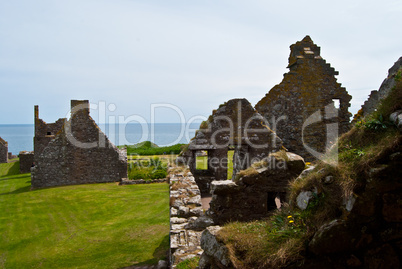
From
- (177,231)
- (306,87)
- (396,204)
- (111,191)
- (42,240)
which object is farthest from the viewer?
(111,191)

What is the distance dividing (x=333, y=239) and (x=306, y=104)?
9.77 metres

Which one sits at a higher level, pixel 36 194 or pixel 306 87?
pixel 306 87

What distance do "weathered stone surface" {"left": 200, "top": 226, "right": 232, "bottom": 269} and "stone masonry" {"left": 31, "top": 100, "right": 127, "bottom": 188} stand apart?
17.1 m

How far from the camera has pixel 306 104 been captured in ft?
39.5

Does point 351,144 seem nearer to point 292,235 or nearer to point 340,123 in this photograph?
point 292,235

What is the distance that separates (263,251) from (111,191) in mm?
15231

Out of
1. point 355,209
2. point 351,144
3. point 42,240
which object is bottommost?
point 42,240

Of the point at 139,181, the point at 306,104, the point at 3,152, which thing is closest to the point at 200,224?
the point at 306,104

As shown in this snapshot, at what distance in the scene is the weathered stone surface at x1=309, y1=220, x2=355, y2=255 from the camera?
295cm

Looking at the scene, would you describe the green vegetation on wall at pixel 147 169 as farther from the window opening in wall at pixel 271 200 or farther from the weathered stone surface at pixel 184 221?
the window opening in wall at pixel 271 200

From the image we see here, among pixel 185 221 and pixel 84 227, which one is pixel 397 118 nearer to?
pixel 185 221

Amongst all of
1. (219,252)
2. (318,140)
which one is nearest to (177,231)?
(219,252)

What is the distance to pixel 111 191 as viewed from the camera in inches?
682

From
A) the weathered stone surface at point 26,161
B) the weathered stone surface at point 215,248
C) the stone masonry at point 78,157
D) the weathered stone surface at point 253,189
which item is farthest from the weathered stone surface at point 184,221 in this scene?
the weathered stone surface at point 26,161
